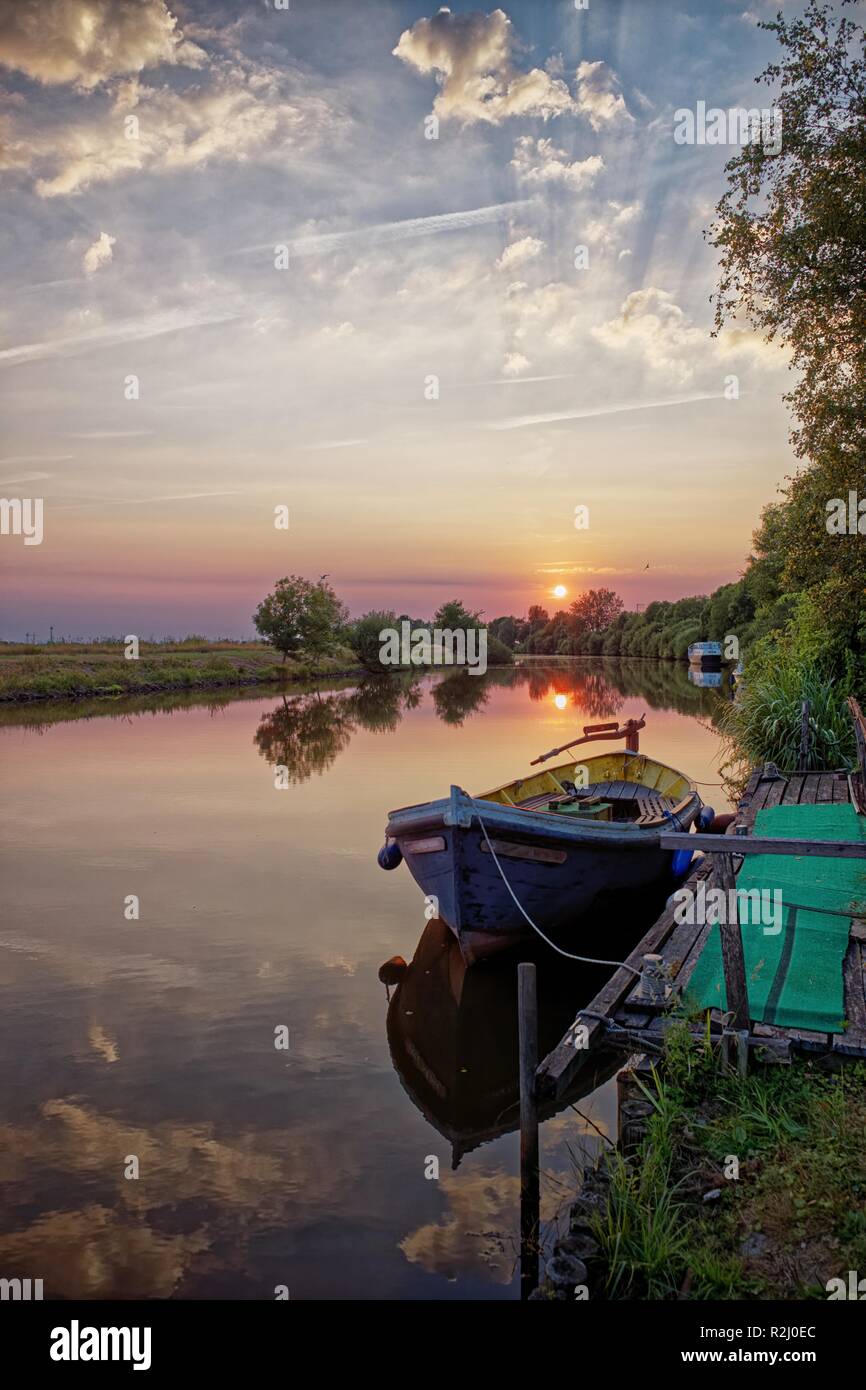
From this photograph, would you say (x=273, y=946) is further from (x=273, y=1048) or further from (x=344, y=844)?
(x=344, y=844)

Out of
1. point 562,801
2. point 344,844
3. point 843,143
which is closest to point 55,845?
point 344,844

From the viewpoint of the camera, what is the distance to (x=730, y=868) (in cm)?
590

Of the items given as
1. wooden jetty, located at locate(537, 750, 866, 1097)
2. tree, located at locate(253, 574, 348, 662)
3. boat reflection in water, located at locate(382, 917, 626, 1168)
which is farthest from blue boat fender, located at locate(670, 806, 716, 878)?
tree, located at locate(253, 574, 348, 662)

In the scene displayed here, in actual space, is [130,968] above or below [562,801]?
below

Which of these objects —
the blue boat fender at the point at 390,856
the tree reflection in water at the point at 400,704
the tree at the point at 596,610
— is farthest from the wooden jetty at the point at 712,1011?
the tree at the point at 596,610

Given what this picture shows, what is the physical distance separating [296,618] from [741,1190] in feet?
222

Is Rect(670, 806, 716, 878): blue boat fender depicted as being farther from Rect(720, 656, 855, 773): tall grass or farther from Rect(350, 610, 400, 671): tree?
Rect(350, 610, 400, 671): tree

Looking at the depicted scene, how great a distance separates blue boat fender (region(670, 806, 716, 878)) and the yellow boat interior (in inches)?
16.6

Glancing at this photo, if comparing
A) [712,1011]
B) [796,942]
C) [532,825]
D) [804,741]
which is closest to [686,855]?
[532,825]

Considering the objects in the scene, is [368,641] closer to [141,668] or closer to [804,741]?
[141,668]

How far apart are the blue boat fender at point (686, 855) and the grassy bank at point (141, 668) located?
38744 millimetres

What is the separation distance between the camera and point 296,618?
231 feet
